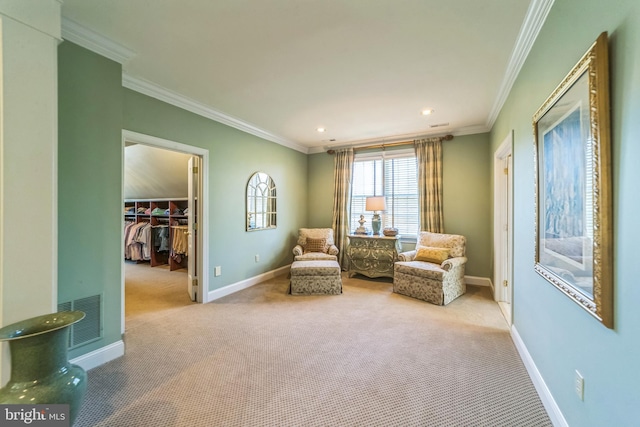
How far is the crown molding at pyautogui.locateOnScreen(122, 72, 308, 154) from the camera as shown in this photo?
2.67 metres

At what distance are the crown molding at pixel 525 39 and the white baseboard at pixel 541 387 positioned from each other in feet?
7.71

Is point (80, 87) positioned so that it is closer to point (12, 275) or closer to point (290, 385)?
point (12, 275)

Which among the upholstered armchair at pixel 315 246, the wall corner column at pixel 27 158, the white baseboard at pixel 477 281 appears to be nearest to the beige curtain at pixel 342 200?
the upholstered armchair at pixel 315 246

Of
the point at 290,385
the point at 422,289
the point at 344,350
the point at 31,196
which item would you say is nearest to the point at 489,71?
the point at 422,289

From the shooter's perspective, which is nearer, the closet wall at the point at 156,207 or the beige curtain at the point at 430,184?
the beige curtain at the point at 430,184

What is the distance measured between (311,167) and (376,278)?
267 cm

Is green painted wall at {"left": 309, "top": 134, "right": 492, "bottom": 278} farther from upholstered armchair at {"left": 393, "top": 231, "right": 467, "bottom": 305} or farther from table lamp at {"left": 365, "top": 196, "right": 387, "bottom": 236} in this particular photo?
table lamp at {"left": 365, "top": 196, "right": 387, "bottom": 236}

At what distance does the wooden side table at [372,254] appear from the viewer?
174 inches

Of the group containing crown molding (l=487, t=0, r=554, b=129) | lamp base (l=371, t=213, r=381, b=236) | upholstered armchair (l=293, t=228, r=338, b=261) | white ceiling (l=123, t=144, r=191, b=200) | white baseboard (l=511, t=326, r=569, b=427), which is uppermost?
crown molding (l=487, t=0, r=554, b=129)

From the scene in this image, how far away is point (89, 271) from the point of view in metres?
2.06

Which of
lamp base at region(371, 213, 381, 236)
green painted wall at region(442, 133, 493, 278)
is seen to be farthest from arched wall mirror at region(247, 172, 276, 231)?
green painted wall at region(442, 133, 493, 278)

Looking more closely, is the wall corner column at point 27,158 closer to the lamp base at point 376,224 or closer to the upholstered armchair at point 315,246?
the upholstered armchair at point 315,246

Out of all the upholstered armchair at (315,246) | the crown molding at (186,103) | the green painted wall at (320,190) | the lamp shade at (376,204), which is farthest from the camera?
the green painted wall at (320,190)

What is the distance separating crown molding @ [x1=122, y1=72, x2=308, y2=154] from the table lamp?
2.06 meters
